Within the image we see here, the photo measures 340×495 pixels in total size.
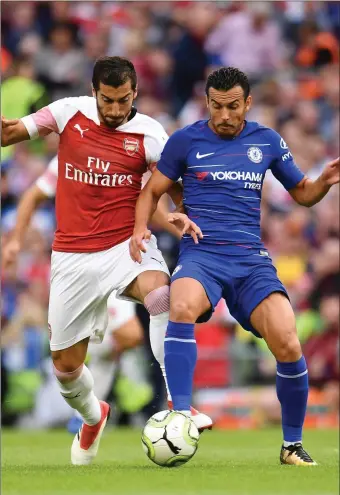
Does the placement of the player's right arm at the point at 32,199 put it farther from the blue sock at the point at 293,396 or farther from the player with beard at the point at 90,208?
the blue sock at the point at 293,396

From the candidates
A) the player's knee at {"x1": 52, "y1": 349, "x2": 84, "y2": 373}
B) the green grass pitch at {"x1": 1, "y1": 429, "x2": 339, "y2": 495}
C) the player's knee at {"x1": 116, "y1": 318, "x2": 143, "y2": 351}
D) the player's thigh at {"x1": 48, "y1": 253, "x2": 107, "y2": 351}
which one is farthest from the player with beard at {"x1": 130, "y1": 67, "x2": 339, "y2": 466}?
the player's knee at {"x1": 116, "y1": 318, "x2": 143, "y2": 351}

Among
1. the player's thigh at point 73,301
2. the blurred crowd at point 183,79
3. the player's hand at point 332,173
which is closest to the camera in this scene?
the player's hand at point 332,173

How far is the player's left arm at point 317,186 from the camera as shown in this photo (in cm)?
800

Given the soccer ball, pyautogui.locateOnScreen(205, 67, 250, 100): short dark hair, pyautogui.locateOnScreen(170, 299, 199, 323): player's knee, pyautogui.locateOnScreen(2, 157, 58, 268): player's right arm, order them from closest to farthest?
1. the soccer ball
2. pyautogui.locateOnScreen(170, 299, 199, 323): player's knee
3. pyautogui.locateOnScreen(205, 67, 250, 100): short dark hair
4. pyautogui.locateOnScreen(2, 157, 58, 268): player's right arm

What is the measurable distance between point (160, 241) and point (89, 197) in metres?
4.96

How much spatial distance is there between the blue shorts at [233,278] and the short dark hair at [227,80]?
3.36ft

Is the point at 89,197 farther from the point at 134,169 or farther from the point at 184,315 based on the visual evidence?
the point at 184,315

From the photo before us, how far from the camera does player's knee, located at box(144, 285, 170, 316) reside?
792cm

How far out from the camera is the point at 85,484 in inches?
264

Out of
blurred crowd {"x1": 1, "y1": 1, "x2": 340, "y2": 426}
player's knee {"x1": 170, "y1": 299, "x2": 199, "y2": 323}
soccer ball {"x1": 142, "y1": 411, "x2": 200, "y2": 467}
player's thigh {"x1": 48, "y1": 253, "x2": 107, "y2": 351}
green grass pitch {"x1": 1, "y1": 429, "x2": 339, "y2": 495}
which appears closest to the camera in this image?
green grass pitch {"x1": 1, "y1": 429, "x2": 339, "y2": 495}

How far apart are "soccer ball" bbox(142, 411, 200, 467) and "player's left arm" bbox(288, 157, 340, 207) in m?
1.70

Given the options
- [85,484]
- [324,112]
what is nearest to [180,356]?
[85,484]

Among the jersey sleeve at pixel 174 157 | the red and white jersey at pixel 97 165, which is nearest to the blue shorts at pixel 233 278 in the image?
the jersey sleeve at pixel 174 157

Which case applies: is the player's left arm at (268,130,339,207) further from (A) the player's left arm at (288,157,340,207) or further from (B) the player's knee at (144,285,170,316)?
(B) the player's knee at (144,285,170,316)
